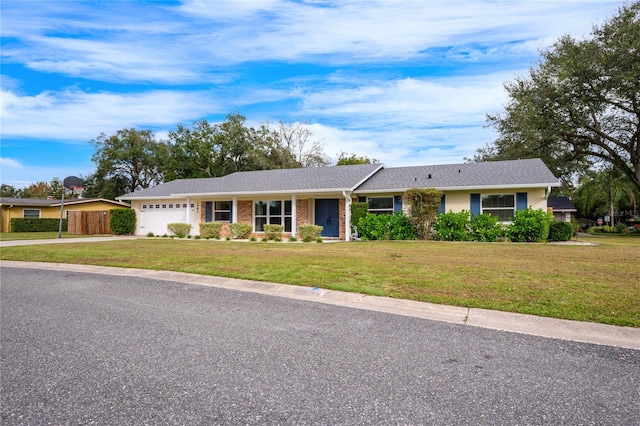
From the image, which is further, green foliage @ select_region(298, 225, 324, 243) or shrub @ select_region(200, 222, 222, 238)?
shrub @ select_region(200, 222, 222, 238)

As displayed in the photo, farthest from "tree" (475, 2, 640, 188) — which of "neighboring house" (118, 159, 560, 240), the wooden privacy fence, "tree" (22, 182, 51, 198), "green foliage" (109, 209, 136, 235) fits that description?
"tree" (22, 182, 51, 198)

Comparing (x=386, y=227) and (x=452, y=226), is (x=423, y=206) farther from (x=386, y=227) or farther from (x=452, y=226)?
(x=386, y=227)

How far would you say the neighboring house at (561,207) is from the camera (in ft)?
116

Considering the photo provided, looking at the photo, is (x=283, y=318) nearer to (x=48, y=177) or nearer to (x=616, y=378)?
(x=616, y=378)

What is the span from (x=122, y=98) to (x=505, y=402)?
2066 centimetres

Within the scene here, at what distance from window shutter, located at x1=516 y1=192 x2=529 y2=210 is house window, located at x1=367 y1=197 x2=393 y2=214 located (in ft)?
19.2

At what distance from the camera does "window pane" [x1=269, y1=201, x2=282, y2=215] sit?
840 inches

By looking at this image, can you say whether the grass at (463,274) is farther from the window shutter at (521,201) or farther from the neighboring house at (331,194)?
the neighboring house at (331,194)

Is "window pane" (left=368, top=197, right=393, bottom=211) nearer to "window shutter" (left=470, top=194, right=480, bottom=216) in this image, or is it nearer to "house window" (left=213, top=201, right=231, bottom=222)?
"window shutter" (left=470, top=194, right=480, bottom=216)

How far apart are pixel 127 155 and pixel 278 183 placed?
30886 mm

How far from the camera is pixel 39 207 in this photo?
104 ft

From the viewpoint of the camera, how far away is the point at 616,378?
3.18 metres

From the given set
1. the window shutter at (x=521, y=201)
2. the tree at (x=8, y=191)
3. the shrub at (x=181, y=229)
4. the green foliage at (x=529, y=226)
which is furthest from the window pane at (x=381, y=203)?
the tree at (x=8, y=191)

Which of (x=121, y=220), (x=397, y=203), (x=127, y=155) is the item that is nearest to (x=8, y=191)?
(x=127, y=155)
